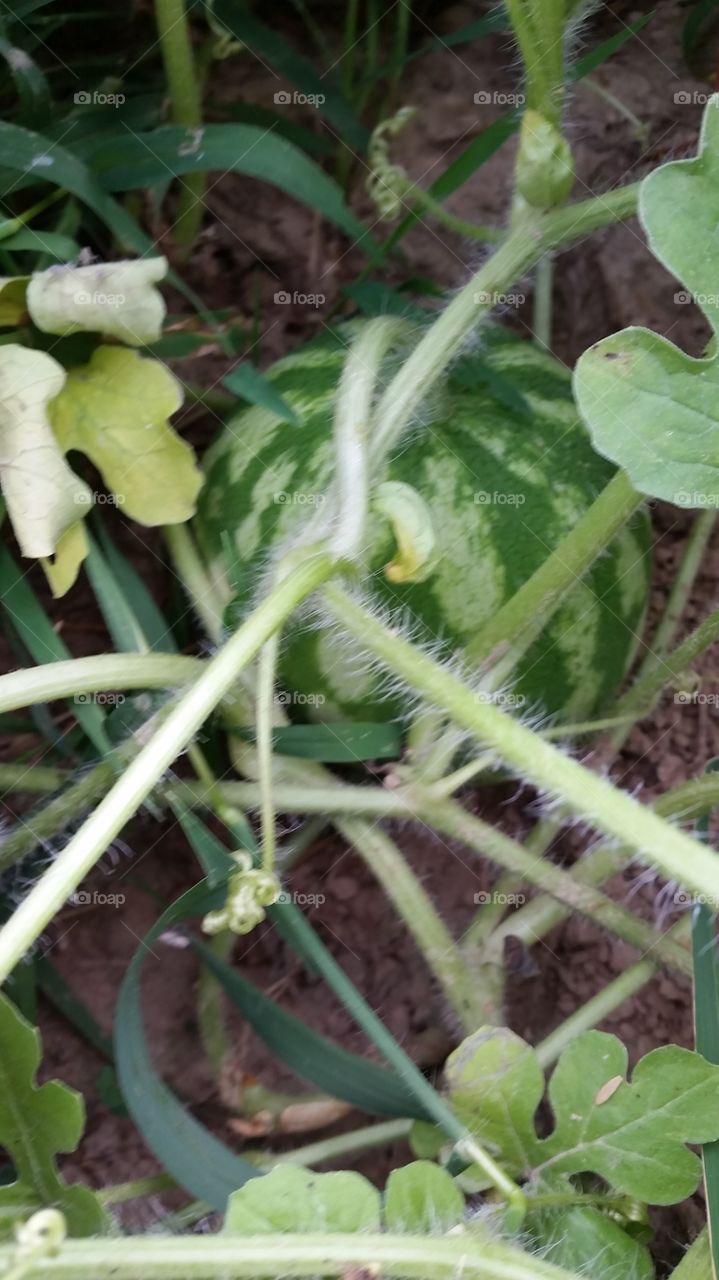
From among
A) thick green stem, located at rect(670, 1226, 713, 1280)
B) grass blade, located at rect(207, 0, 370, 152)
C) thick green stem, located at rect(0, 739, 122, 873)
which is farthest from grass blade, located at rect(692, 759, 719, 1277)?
grass blade, located at rect(207, 0, 370, 152)

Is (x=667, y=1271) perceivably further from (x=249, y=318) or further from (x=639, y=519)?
(x=249, y=318)

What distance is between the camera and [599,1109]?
2.66ft

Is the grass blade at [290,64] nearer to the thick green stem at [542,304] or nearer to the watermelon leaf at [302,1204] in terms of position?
the thick green stem at [542,304]

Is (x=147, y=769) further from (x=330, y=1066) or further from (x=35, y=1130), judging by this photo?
(x=330, y=1066)

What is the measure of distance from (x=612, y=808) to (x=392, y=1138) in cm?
53

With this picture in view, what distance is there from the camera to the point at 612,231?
1.32 meters

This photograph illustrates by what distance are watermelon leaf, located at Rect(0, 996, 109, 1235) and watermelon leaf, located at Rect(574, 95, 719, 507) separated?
21.3 inches

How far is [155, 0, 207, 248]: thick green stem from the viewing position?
1049mm

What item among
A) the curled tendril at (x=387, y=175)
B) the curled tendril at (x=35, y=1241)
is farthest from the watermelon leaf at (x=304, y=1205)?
the curled tendril at (x=387, y=175)

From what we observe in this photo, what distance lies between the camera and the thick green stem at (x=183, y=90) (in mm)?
1049

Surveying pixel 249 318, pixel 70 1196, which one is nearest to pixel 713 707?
pixel 249 318

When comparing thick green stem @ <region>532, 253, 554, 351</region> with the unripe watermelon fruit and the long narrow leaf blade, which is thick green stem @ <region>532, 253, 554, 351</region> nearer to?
the unripe watermelon fruit

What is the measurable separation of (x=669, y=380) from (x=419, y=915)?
553mm

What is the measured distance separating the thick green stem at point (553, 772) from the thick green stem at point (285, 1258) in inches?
10.5
